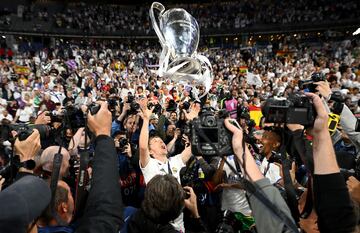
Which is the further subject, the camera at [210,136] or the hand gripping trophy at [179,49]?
the hand gripping trophy at [179,49]

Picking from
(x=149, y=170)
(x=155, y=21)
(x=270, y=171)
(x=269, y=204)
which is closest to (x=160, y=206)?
(x=269, y=204)

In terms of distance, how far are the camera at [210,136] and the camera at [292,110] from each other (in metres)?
0.22

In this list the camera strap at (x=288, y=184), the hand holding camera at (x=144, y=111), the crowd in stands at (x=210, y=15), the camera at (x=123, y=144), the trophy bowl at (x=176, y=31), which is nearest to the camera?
the camera strap at (x=288, y=184)

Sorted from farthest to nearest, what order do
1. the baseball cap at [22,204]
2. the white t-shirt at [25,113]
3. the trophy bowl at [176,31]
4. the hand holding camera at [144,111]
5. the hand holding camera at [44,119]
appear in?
the white t-shirt at [25,113]
the trophy bowl at [176,31]
the hand holding camera at [144,111]
the hand holding camera at [44,119]
the baseball cap at [22,204]

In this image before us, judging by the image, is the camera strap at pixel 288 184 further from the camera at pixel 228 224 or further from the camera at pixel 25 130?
the camera at pixel 25 130

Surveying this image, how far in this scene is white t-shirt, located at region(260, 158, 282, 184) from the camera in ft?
10.4

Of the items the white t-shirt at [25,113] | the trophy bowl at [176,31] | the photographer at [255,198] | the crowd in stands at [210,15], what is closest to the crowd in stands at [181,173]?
the photographer at [255,198]

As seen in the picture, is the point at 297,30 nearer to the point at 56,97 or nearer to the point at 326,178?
the point at 56,97

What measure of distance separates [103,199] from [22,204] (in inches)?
14.9

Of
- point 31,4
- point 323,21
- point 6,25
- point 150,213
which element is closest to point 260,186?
point 150,213

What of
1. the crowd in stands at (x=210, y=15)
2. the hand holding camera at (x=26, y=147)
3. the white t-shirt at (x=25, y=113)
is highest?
the crowd in stands at (x=210, y=15)

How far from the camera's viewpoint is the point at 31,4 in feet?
81.6

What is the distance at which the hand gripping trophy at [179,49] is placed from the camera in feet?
18.3

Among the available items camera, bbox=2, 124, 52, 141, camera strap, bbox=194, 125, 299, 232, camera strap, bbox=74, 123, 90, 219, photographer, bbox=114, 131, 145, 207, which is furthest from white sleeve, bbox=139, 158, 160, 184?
camera strap, bbox=194, 125, 299, 232
